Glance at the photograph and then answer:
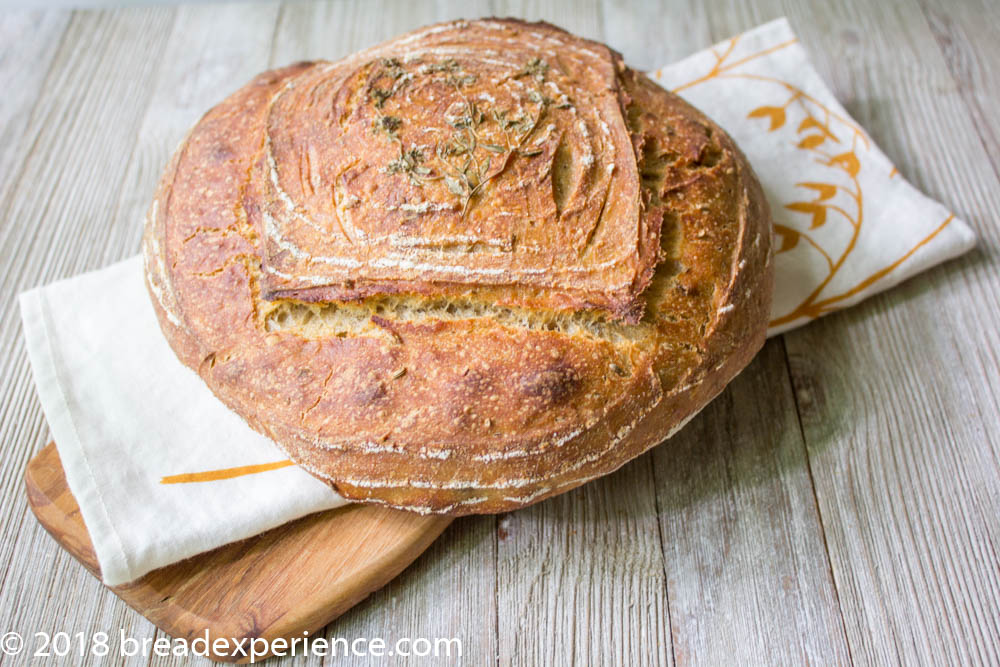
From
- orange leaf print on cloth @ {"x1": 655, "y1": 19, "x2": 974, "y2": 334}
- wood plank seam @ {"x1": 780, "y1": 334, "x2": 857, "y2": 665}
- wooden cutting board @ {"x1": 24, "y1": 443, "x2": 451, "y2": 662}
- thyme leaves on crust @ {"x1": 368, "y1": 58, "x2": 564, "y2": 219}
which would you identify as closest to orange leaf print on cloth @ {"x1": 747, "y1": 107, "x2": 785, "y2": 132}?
orange leaf print on cloth @ {"x1": 655, "y1": 19, "x2": 974, "y2": 334}

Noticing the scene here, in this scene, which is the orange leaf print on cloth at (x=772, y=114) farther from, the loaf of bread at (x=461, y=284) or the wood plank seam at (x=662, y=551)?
the wood plank seam at (x=662, y=551)

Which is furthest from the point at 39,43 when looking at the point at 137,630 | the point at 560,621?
the point at 560,621

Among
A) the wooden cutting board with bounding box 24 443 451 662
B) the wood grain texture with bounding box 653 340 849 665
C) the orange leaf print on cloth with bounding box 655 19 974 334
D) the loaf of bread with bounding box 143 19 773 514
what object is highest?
the loaf of bread with bounding box 143 19 773 514

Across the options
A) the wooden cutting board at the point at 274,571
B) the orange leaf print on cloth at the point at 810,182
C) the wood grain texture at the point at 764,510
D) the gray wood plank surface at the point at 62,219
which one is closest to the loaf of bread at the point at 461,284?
the wooden cutting board at the point at 274,571

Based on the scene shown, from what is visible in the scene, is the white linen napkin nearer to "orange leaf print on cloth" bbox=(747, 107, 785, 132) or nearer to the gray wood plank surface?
"orange leaf print on cloth" bbox=(747, 107, 785, 132)

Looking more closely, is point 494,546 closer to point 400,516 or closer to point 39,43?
point 400,516

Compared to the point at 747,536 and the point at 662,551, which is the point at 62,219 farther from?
the point at 747,536
